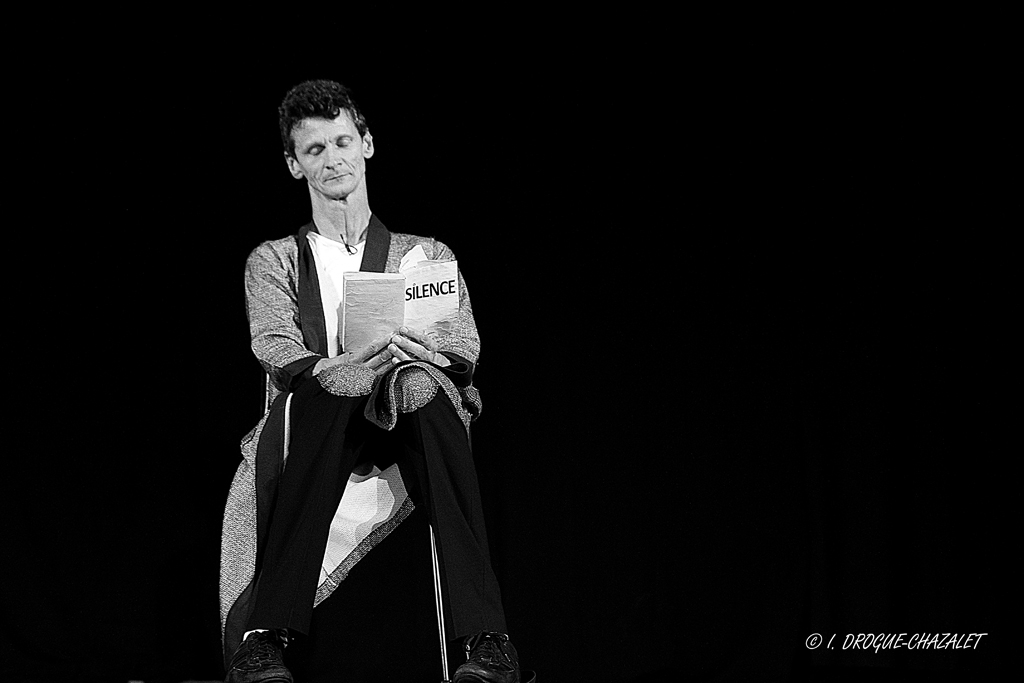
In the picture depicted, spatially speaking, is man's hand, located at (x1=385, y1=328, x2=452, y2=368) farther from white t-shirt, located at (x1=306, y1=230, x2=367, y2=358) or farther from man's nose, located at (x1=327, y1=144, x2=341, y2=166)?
man's nose, located at (x1=327, y1=144, x2=341, y2=166)

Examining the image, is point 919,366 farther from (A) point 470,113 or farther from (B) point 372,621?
(B) point 372,621

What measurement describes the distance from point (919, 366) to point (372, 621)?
1.47 metres

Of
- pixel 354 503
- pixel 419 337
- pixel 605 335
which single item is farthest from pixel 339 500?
pixel 605 335

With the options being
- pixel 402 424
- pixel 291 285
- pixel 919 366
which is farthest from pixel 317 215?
pixel 919 366

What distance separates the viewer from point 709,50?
2781 mm

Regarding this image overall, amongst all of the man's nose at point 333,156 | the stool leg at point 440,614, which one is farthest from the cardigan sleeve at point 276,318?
the stool leg at point 440,614

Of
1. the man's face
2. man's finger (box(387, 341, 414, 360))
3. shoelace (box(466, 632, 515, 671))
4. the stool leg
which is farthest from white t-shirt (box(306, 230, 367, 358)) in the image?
shoelace (box(466, 632, 515, 671))

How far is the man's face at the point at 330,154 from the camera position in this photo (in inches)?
85.4

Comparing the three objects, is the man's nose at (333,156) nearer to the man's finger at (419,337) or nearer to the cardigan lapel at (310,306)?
the cardigan lapel at (310,306)

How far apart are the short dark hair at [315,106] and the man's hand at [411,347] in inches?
21.0

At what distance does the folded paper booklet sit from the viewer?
1.88 m

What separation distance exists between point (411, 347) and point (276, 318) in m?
0.30

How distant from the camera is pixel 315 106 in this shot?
2166 millimetres

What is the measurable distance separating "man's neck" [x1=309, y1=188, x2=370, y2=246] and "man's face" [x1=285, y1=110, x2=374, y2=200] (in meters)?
0.02
